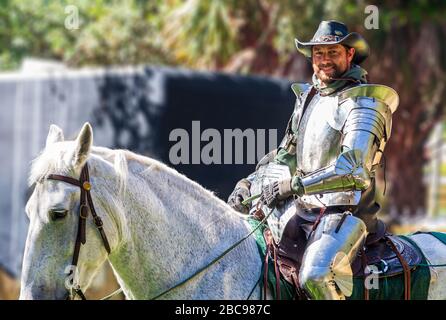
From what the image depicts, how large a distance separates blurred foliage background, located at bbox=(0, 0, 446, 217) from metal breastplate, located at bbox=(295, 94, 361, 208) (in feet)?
32.6

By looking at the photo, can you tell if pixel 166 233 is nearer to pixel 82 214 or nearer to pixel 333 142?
pixel 82 214

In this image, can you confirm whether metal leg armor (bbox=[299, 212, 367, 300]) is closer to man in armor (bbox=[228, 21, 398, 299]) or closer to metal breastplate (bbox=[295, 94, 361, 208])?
man in armor (bbox=[228, 21, 398, 299])

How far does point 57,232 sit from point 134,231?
47 centimetres

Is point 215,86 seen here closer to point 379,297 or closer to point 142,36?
point 142,36

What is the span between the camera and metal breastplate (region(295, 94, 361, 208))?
191 inches

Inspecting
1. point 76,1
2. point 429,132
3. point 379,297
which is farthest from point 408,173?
point 379,297

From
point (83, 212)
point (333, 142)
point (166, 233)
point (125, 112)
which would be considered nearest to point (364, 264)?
point (333, 142)

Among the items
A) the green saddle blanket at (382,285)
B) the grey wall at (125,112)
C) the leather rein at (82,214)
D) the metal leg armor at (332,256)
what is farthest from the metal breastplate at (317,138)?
the grey wall at (125,112)

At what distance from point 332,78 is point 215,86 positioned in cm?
768

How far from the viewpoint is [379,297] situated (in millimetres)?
4988

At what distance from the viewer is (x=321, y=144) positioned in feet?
16.0

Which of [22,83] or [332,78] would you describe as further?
[22,83]

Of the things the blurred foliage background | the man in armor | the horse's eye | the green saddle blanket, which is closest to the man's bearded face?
the man in armor

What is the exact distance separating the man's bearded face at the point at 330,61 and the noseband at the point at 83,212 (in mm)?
1562
